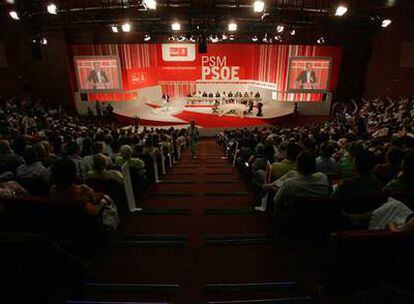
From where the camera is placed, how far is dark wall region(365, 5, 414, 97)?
13445mm

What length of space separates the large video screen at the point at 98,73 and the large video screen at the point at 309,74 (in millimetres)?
9434

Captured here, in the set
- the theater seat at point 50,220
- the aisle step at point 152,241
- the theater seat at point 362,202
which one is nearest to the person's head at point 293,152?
the theater seat at point 362,202

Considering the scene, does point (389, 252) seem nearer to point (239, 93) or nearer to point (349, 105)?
point (349, 105)

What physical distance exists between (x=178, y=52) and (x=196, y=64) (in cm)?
152

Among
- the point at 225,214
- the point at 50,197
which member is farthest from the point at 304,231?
the point at 50,197

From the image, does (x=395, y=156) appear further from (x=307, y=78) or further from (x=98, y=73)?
(x=98, y=73)

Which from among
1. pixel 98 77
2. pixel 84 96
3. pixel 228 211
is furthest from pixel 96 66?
pixel 228 211

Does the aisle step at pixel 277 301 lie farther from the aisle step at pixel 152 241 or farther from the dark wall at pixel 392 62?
the dark wall at pixel 392 62

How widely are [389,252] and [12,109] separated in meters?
15.5

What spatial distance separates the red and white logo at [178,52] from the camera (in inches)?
754

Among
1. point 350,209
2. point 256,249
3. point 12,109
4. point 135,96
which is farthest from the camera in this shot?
point 135,96

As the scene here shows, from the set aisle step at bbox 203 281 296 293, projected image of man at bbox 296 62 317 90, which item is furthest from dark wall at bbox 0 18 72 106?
aisle step at bbox 203 281 296 293

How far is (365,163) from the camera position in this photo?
2842mm

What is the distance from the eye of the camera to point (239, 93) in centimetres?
1995
